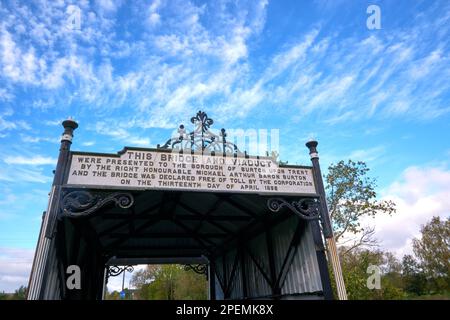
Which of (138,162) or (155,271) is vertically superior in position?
(155,271)

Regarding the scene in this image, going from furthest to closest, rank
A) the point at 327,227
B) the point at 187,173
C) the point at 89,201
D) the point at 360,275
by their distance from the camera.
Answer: the point at 360,275 < the point at 327,227 < the point at 187,173 < the point at 89,201

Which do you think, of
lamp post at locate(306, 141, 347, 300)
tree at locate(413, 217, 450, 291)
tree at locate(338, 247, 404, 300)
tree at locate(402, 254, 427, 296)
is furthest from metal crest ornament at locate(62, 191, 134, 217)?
tree at locate(402, 254, 427, 296)

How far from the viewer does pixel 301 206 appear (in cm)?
694

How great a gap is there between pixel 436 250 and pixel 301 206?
38956mm

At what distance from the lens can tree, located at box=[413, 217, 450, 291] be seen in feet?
118

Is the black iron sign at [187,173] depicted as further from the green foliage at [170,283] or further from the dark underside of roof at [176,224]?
the green foliage at [170,283]

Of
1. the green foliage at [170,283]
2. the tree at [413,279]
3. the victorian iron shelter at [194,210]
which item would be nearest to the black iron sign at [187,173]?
the victorian iron shelter at [194,210]

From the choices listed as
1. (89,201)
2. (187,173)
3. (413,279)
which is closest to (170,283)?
(413,279)

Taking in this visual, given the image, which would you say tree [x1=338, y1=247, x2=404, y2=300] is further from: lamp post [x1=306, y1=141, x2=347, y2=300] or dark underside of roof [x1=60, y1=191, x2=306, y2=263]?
lamp post [x1=306, y1=141, x2=347, y2=300]

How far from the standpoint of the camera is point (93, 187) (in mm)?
5871

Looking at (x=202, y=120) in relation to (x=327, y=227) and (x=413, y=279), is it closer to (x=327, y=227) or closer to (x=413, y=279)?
(x=327, y=227)
